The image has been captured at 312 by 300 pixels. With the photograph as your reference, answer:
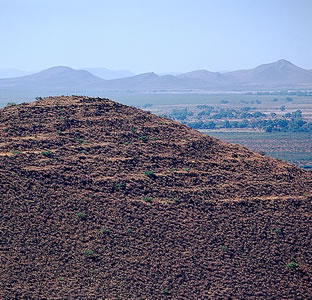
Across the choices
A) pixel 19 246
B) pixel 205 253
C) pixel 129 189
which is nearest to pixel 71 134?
pixel 129 189

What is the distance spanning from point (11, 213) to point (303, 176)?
14.5 meters

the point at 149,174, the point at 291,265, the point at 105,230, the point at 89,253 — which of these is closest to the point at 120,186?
the point at 149,174

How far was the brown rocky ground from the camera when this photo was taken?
20828 mm

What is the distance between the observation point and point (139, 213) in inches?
930

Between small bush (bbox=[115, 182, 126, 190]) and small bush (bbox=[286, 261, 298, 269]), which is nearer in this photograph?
small bush (bbox=[286, 261, 298, 269])

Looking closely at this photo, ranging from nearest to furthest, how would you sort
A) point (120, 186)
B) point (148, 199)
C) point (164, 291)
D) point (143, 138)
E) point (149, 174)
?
point (164, 291) → point (148, 199) → point (120, 186) → point (149, 174) → point (143, 138)

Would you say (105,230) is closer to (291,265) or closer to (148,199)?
(148,199)

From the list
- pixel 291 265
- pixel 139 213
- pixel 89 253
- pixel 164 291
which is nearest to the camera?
pixel 164 291

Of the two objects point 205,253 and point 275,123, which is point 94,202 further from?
point 275,123

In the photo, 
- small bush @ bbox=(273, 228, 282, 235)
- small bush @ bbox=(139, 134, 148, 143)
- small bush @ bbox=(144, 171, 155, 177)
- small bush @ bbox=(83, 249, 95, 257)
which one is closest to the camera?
small bush @ bbox=(83, 249, 95, 257)

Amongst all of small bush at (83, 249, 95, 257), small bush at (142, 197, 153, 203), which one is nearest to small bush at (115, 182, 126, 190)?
small bush at (142, 197, 153, 203)

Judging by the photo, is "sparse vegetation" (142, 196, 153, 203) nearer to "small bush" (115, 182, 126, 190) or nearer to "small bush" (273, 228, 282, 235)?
"small bush" (115, 182, 126, 190)

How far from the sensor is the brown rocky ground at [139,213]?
20828 mm

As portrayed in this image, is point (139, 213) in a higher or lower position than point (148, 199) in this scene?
lower
